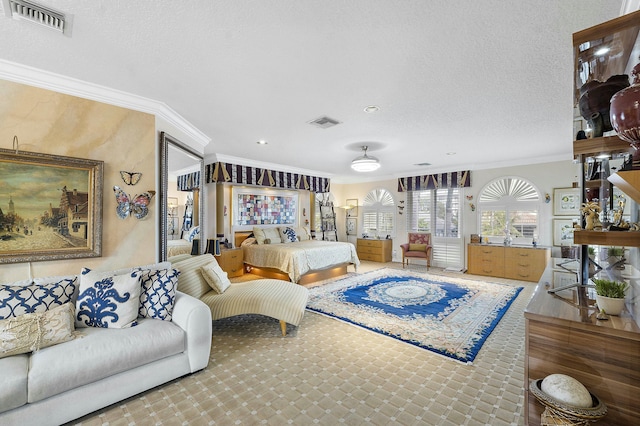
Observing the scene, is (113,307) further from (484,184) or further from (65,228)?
(484,184)

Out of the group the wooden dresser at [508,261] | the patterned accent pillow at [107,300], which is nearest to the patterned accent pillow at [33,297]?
the patterned accent pillow at [107,300]

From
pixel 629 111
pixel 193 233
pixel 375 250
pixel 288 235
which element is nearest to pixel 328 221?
pixel 375 250

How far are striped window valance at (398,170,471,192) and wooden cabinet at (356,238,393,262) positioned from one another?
5.36 ft

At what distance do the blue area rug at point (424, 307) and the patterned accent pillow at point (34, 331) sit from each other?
9.13 feet

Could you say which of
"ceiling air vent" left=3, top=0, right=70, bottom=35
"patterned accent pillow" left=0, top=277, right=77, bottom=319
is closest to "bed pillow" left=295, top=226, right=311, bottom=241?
"patterned accent pillow" left=0, top=277, right=77, bottom=319

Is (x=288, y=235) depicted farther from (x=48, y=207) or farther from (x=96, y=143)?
(x=48, y=207)

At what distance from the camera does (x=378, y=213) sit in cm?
878

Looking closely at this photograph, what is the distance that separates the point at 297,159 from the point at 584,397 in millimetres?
5586

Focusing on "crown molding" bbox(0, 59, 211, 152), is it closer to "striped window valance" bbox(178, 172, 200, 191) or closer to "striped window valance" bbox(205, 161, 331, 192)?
"striped window valance" bbox(178, 172, 200, 191)

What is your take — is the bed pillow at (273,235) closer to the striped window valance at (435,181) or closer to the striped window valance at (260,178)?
the striped window valance at (260,178)

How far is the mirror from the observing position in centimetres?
334

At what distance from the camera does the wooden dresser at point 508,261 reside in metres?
5.73

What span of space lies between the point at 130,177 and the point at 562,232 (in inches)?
298

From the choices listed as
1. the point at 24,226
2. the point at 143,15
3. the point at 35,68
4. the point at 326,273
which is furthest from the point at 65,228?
the point at 326,273
